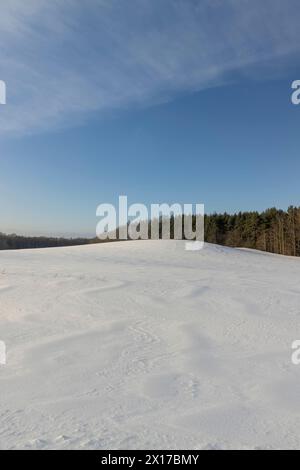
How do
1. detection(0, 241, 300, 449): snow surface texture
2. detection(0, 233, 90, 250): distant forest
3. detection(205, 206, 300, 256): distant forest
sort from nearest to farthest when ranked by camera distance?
detection(0, 241, 300, 449): snow surface texture < detection(205, 206, 300, 256): distant forest < detection(0, 233, 90, 250): distant forest

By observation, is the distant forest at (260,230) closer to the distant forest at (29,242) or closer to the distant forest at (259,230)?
the distant forest at (259,230)

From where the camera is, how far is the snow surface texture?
3.20 meters

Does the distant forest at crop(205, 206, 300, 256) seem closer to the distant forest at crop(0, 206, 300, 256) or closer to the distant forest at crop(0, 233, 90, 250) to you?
the distant forest at crop(0, 206, 300, 256)

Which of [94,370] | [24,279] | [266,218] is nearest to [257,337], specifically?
[94,370]

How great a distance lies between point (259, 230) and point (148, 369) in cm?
5126

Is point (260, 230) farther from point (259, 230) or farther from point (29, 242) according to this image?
point (29, 242)

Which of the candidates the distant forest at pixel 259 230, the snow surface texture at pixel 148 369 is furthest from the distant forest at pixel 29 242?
the snow surface texture at pixel 148 369

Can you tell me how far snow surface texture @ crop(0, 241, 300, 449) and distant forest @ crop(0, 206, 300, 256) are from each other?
3694 centimetres

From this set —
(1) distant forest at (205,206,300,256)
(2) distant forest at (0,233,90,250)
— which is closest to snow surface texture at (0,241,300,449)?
(1) distant forest at (205,206,300,256)

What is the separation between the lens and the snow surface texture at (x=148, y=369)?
3197 millimetres

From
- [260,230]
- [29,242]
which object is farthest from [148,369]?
[29,242]

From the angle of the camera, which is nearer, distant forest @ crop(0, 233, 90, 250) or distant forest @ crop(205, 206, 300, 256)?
distant forest @ crop(205, 206, 300, 256)

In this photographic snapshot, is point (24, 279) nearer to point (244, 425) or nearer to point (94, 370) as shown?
point (94, 370)

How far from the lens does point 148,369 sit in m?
4.76
